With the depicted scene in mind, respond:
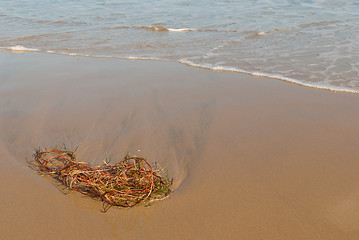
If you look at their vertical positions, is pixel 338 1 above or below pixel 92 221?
above

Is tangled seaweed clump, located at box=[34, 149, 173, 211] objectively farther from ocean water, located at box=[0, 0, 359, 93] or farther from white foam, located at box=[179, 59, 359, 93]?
ocean water, located at box=[0, 0, 359, 93]

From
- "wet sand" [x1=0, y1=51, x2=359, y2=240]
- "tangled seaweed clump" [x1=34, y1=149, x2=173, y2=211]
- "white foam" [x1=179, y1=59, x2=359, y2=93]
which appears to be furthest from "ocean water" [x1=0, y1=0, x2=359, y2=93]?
"tangled seaweed clump" [x1=34, y1=149, x2=173, y2=211]

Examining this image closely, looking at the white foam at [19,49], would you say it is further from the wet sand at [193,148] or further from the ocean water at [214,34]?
the wet sand at [193,148]

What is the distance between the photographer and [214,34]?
7496 mm

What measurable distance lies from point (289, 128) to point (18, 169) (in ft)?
8.48

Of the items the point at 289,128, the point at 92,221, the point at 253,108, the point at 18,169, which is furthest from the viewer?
the point at 253,108

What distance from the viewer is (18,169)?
2.40m

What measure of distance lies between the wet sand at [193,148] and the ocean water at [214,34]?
0.92m

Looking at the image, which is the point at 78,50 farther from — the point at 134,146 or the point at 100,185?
the point at 100,185

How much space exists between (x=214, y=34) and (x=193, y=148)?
5.41m

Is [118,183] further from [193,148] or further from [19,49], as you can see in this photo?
[19,49]

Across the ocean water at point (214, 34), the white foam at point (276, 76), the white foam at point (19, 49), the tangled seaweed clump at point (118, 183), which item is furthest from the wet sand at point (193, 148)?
the white foam at point (19, 49)

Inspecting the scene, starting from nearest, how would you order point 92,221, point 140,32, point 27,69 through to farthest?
1. point 92,221
2. point 27,69
3. point 140,32

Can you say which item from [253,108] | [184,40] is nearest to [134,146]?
[253,108]
